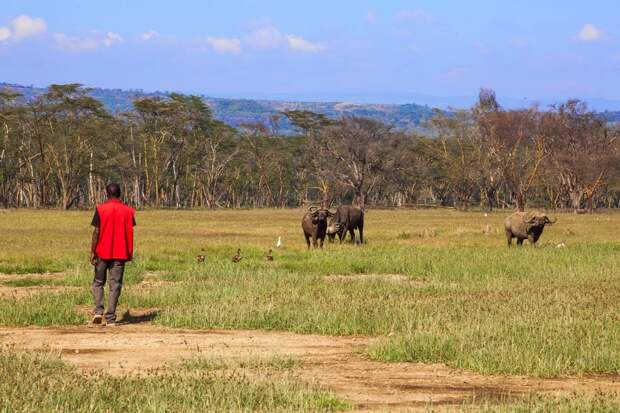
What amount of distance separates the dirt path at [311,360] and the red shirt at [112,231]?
3.53ft

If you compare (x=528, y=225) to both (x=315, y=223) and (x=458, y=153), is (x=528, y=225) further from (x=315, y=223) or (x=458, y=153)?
(x=458, y=153)

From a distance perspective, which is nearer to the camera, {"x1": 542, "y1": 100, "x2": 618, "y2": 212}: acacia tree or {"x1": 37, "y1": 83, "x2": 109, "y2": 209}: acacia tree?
{"x1": 542, "y1": 100, "x2": 618, "y2": 212}: acacia tree

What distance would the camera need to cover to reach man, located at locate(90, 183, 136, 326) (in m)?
14.2

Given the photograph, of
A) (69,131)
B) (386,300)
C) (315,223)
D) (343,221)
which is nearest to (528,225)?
(343,221)

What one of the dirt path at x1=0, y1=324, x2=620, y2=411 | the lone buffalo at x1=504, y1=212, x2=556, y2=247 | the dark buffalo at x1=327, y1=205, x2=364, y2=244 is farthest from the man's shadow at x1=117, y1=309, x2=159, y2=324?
the lone buffalo at x1=504, y1=212, x2=556, y2=247

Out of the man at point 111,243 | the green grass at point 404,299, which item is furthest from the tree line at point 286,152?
the man at point 111,243

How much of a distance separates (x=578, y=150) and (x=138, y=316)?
74358 mm

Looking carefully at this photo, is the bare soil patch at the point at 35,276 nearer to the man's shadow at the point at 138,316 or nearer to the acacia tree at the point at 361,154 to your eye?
the man's shadow at the point at 138,316

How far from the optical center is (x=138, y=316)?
15133 mm

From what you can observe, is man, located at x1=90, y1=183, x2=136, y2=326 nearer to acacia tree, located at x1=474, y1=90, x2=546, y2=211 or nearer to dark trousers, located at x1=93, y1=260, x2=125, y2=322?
dark trousers, located at x1=93, y1=260, x2=125, y2=322

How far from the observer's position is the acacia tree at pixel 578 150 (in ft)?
268

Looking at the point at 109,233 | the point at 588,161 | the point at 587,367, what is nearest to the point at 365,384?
the point at 587,367

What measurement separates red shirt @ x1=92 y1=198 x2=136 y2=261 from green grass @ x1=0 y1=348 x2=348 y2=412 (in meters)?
4.56

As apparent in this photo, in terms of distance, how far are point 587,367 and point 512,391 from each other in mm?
1374
